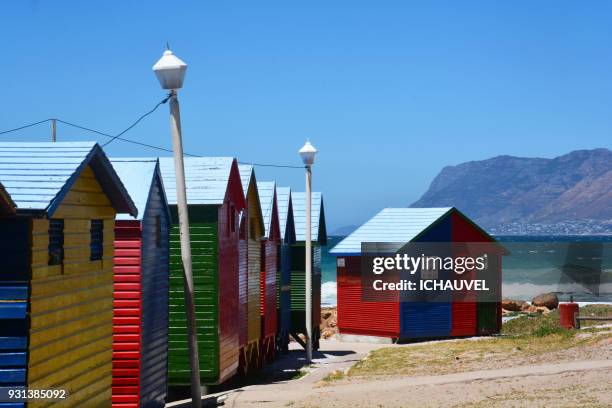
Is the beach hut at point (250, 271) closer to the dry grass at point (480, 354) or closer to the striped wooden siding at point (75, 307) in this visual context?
the dry grass at point (480, 354)

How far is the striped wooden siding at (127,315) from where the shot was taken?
17.5m

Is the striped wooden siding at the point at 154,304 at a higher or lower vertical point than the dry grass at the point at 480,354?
higher

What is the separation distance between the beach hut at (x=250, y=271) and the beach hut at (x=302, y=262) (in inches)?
295

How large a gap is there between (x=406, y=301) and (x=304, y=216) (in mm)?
5314

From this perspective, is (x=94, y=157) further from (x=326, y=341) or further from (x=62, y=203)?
(x=326, y=341)

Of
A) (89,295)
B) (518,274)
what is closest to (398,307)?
(89,295)

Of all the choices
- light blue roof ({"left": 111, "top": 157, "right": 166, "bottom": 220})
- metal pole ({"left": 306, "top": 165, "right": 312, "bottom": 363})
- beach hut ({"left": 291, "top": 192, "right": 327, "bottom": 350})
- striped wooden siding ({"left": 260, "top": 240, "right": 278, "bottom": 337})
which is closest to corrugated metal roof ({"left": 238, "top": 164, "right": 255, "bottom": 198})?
striped wooden siding ({"left": 260, "top": 240, "right": 278, "bottom": 337})

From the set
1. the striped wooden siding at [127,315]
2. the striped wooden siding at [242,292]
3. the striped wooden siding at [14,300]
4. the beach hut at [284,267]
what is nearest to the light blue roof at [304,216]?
the beach hut at [284,267]

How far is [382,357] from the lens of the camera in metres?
30.1

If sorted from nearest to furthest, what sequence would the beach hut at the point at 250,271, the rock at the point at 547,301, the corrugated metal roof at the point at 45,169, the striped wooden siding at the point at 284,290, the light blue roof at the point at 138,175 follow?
the corrugated metal roof at the point at 45,169, the light blue roof at the point at 138,175, the beach hut at the point at 250,271, the striped wooden siding at the point at 284,290, the rock at the point at 547,301

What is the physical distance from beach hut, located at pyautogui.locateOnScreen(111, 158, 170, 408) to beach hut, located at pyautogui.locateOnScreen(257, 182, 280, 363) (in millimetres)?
10168

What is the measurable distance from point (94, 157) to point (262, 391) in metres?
10.4

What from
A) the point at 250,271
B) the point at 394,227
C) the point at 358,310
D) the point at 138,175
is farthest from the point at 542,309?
the point at 138,175

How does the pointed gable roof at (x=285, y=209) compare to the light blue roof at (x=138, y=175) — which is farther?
the pointed gable roof at (x=285, y=209)
